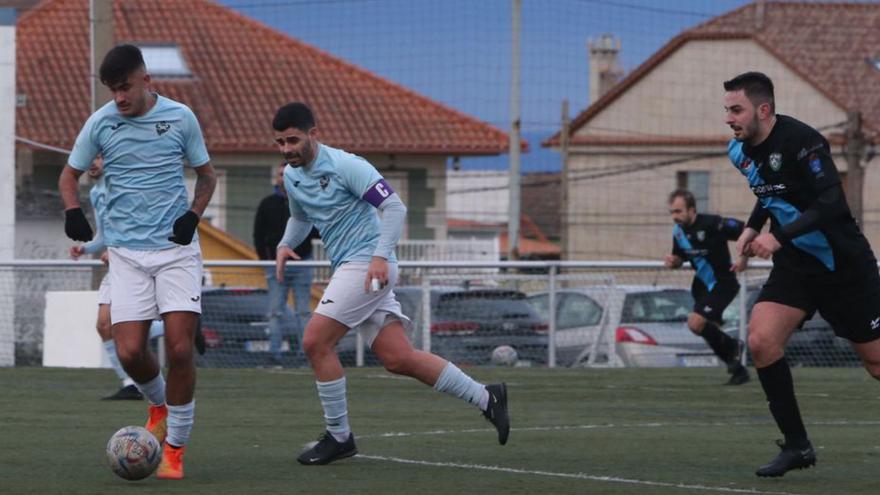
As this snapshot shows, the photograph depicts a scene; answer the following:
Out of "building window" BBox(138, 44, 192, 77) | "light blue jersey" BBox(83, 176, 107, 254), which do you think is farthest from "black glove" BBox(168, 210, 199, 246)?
"building window" BBox(138, 44, 192, 77)

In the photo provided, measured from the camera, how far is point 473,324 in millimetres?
18578

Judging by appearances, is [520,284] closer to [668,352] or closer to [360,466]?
[668,352]

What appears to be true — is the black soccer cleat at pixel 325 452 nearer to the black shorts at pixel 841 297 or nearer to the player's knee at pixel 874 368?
the black shorts at pixel 841 297

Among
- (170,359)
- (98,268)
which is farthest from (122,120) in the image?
(98,268)

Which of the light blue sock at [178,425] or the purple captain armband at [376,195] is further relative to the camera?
the purple captain armband at [376,195]

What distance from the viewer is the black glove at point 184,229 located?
324 inches

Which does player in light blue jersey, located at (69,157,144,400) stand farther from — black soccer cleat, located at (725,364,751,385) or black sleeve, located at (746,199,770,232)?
black soccer cleat, located at (725,364,751,385)

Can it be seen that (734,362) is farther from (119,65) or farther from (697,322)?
(119,65)

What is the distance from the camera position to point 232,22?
44.2 m

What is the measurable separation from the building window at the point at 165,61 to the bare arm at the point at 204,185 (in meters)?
33.1

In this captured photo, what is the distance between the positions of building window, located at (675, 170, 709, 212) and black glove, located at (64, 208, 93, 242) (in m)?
41.1

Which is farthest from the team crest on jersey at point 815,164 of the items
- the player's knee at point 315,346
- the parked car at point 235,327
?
the parked car at point 235,327

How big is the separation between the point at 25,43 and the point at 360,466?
32930 mm

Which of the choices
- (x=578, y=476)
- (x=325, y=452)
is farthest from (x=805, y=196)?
(x=325, y=452)
